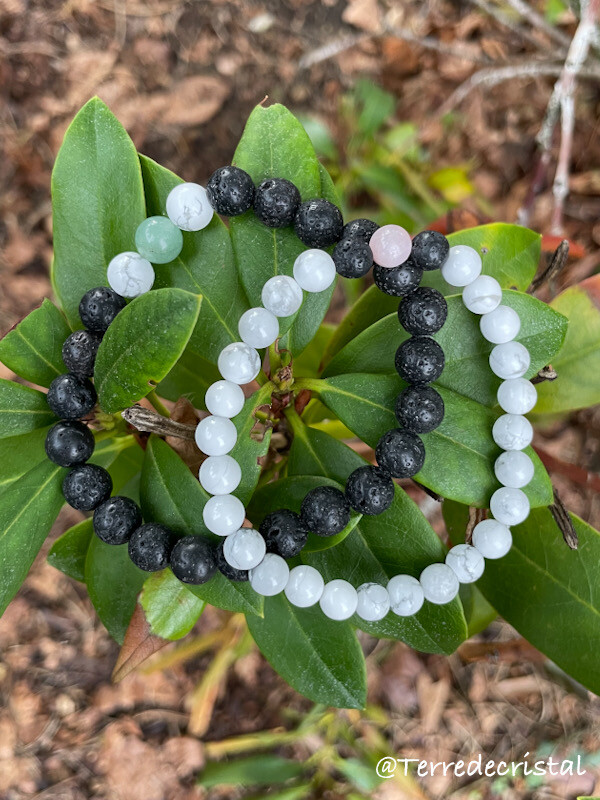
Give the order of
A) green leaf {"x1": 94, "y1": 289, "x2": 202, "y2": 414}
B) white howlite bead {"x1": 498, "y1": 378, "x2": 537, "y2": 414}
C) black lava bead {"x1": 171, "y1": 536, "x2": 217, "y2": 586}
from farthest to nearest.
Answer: white howlite bead {"x1": 498, "y1": 378, "x2": 537, "y2": 414} < black lava bead {"x1": 171, "y1": 536, "x2": 217, "y2": 586} < green leaf {"x1": 94, "y1": 289, "x2": 202, "y2": 414}

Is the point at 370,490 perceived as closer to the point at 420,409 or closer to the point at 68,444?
the point at 420,409

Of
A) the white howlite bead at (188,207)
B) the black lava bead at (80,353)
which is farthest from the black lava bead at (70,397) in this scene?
the white howlite bead at (188,207)

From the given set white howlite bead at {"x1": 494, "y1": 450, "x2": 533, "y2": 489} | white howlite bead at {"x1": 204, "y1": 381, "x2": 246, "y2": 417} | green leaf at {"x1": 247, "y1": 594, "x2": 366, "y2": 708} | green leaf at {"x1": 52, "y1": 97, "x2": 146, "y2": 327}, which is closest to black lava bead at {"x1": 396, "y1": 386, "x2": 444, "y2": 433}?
white howlite bead at {"x1": 494, "y1": 450, "x2": 533, "y2": 489}

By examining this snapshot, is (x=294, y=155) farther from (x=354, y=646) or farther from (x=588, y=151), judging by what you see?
(x=588, y=151)

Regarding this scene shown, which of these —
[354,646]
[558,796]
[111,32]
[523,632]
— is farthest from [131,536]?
[111,32]

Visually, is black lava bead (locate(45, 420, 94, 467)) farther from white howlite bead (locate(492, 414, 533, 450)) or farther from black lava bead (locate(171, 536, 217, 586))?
white howlite bead (locate(492, 414, 533, 450))

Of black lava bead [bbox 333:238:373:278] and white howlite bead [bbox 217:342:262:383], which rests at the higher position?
black lava bead [bbox 333:238:373:278]

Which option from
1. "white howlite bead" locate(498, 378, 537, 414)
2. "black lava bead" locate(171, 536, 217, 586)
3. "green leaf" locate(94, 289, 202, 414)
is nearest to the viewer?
"green leaf" locate(94, 289, 202, 414)

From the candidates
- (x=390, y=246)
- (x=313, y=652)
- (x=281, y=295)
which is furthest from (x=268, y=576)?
(x=390, y=246)
